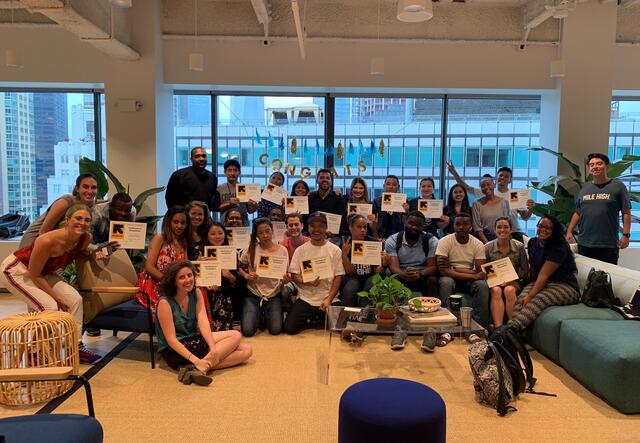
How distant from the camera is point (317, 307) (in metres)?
4.84

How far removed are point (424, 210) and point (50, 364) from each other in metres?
3.83

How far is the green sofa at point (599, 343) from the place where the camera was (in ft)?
10.4

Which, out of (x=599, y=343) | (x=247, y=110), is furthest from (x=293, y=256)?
(x=247, y=110)

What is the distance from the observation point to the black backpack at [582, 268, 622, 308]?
162 inches

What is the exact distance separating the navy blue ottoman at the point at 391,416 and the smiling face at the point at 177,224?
242 centimetres

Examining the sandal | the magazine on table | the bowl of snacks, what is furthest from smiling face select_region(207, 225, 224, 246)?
the magazine on table

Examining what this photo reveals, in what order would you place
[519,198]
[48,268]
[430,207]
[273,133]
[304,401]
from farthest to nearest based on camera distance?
1. [273,133]
2. [519,198]
3. [430,207]
4. [48,268]
5. [304,401]

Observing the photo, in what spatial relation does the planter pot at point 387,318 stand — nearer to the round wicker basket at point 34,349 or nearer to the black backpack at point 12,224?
the round wicker basket at point 34,349

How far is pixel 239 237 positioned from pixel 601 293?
3201mm

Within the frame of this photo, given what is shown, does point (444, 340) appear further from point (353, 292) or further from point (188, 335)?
point (188, 335)

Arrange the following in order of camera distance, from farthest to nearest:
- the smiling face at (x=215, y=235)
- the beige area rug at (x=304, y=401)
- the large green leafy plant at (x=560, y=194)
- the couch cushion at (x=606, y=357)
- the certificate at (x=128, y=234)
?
the large green leafy plant at (x=560, y=194)
the smiling face at (x=215, y=235)
the certificate at (x=128, y=234)
the couch cushion at (x=606, y=357)
the beige area rug at (x=304, y=401)

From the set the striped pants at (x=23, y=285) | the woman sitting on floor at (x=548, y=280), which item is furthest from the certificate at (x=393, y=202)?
the striped pants at (x=23, y=285)

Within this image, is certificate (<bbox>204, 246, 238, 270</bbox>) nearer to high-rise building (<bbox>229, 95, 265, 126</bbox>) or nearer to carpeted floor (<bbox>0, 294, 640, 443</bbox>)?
carpeted floor (<bbox>0, 294, 640, 443</bbox>)

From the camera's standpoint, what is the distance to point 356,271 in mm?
5086
